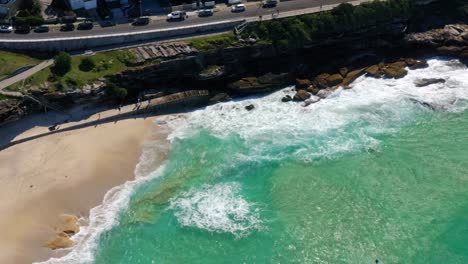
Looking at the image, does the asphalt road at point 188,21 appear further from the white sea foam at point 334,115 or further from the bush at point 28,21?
the white sea foam at point 334,115

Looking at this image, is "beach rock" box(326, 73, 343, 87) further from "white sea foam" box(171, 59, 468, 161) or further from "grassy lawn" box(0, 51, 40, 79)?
"grassy lawn" box(0, 51, 40, 79)

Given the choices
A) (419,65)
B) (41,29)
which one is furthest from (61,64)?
(419,65)

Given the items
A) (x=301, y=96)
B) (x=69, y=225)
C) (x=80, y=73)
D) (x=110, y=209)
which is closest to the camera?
(x=69, y=225)

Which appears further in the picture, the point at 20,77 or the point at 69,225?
the point at 20,77

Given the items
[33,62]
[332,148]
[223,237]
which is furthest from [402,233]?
[33,62]

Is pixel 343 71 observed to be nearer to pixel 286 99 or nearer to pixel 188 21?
pixel 286 99

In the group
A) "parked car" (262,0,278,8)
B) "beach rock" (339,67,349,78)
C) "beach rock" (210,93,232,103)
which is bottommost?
"beach rock" (210,93,232,103)

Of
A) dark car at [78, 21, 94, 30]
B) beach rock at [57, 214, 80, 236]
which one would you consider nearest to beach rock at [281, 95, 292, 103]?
dark car at [78, 21, 94, 30]

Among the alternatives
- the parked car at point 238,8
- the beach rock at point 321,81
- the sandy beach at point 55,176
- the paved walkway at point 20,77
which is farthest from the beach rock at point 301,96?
the paved walkway at point 20,77

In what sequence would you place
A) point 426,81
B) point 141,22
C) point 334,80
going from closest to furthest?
point 426,81
point 334,80
point 141,22
